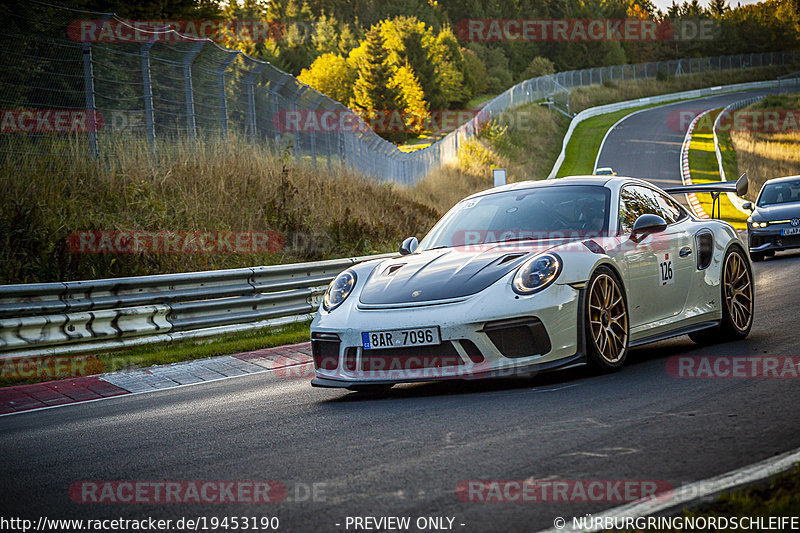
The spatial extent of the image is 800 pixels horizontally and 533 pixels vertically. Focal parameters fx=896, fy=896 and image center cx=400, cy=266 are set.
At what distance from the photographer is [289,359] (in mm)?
9617

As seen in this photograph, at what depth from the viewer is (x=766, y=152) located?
42.1m

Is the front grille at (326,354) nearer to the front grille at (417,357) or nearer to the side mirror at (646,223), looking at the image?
the front grille at (417,357)

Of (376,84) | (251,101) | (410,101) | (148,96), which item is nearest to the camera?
(148,96)

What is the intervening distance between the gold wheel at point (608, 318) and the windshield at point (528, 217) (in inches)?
25.7

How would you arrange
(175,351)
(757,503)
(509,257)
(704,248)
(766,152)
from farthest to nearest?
(766,152)
(175,351)
(704,248)
(509,257)
(757,503)

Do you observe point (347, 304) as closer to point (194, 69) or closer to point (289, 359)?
point (289, 359)

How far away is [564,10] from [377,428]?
126 m

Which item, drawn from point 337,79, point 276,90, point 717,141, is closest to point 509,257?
point 276,90

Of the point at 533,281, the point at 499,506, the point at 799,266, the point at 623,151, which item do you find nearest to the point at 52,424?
the point at 533,281

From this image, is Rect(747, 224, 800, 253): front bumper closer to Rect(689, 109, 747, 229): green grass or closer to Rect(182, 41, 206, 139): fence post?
Rect(689, 109, 747, 229): green grass

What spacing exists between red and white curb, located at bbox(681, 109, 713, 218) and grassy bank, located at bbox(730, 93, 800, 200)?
82.4 inches

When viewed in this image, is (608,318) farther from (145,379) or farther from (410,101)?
(410,101)

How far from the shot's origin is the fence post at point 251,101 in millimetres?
17906

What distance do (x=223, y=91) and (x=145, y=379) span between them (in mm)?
9519
